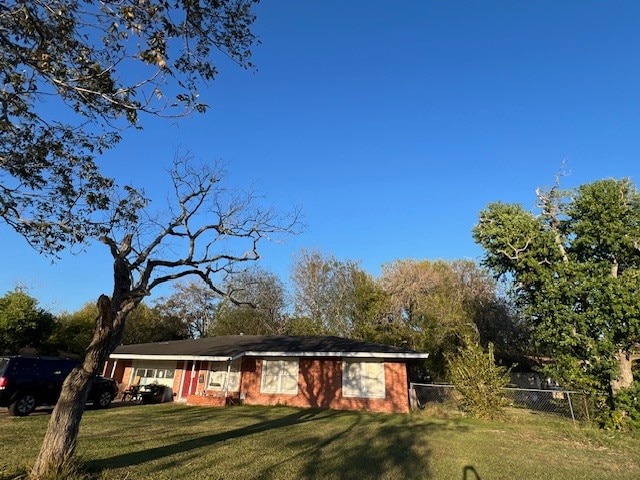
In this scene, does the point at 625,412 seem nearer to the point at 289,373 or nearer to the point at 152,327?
the point at 289,373

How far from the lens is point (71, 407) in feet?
19.7

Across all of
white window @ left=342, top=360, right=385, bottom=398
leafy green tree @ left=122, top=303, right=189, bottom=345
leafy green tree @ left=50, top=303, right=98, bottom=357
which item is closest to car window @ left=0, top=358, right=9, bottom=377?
white window @ left=342, top=360, right=385, bottom=398

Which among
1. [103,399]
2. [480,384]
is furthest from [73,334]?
[480,384]

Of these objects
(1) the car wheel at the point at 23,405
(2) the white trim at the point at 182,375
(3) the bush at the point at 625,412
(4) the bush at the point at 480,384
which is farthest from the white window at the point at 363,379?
(1) the car wheel at the point at 23,405

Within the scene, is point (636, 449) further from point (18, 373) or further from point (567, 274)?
point (18, 373)

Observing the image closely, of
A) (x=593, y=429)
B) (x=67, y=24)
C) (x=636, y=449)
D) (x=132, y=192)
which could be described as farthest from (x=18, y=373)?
(x=593, y=429)

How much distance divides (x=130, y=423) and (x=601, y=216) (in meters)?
19.8

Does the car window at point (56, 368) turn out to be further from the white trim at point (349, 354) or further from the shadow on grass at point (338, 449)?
the white trim at point (349, 354)

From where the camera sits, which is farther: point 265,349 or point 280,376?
point 265,349

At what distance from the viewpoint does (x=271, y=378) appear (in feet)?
66.9

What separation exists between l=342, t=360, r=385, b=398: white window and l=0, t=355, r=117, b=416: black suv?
425 inches

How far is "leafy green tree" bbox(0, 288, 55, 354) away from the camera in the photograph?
30.7 meters

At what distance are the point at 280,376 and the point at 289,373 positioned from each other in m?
0.51

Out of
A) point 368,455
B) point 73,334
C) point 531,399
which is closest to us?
point 368,455
